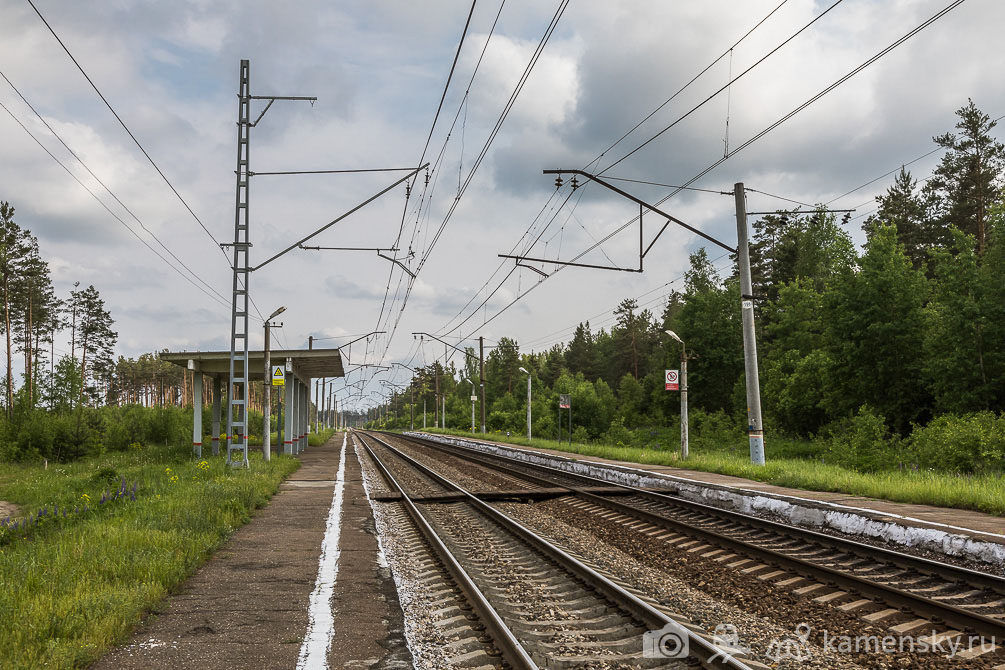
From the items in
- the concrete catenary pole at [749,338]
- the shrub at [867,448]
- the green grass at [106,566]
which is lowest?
the shrub at [867,448]

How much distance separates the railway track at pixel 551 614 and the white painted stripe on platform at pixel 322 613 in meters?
1.18

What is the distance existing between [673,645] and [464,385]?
151m

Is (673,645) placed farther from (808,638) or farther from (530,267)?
(530,267)

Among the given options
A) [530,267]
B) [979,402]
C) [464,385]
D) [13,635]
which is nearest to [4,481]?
[530,267]

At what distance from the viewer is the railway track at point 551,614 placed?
17.7 ft

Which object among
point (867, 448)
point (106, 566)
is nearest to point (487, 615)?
point (106, 566)

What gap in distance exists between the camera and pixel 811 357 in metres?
47.8

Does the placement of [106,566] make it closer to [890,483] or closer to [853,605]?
[853,605]

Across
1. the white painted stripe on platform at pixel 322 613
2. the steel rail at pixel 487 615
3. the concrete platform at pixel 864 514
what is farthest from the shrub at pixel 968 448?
the white painted stripe on platform at pixel 322 613

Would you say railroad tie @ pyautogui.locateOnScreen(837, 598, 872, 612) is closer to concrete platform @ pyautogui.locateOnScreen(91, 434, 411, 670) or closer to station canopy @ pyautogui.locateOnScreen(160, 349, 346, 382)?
concrete platform @ pyautogui.locateOnScreen(91, 434, 411, 670)

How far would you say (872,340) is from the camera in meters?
39.0

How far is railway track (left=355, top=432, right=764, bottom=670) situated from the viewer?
212 inches

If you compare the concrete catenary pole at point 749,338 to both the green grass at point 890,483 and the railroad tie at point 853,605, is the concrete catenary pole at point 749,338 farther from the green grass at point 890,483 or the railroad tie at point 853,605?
the railroad tie at point 853,605

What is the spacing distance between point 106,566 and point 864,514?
10386 millimetres
